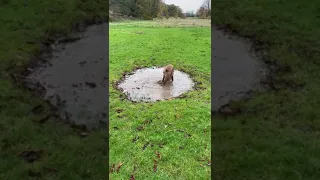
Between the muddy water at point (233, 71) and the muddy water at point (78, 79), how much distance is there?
5.02 m

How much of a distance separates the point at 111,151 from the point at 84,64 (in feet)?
27.3

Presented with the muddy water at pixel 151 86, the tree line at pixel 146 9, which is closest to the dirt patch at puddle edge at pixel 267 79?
the muddy water at pixel 151 86

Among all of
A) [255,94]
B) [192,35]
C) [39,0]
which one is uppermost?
[39,0]

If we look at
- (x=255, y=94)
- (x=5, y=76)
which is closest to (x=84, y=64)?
(x=5, y=76)

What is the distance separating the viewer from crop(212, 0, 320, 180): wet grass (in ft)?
31.0

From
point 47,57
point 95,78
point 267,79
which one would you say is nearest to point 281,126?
point 267,79

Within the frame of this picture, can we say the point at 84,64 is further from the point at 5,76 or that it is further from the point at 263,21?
the point at 263,21

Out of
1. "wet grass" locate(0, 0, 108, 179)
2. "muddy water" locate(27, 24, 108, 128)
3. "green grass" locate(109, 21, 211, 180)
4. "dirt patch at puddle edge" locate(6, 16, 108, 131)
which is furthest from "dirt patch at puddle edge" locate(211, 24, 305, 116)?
"dirt patch at puddle edge" locate(6, 16, 108, 131)

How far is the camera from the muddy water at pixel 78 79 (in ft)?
42.1

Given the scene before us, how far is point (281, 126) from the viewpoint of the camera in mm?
11633

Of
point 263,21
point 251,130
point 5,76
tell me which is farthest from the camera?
point 263,21

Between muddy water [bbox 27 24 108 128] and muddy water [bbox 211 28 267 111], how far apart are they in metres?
5.02

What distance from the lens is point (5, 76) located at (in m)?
15.2

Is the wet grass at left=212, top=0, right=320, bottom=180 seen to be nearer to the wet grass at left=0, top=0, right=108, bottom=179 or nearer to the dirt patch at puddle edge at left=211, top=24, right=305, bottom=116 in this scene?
the dirt patch at puddle edge at left=211, top=24, right=305, bottom=116
